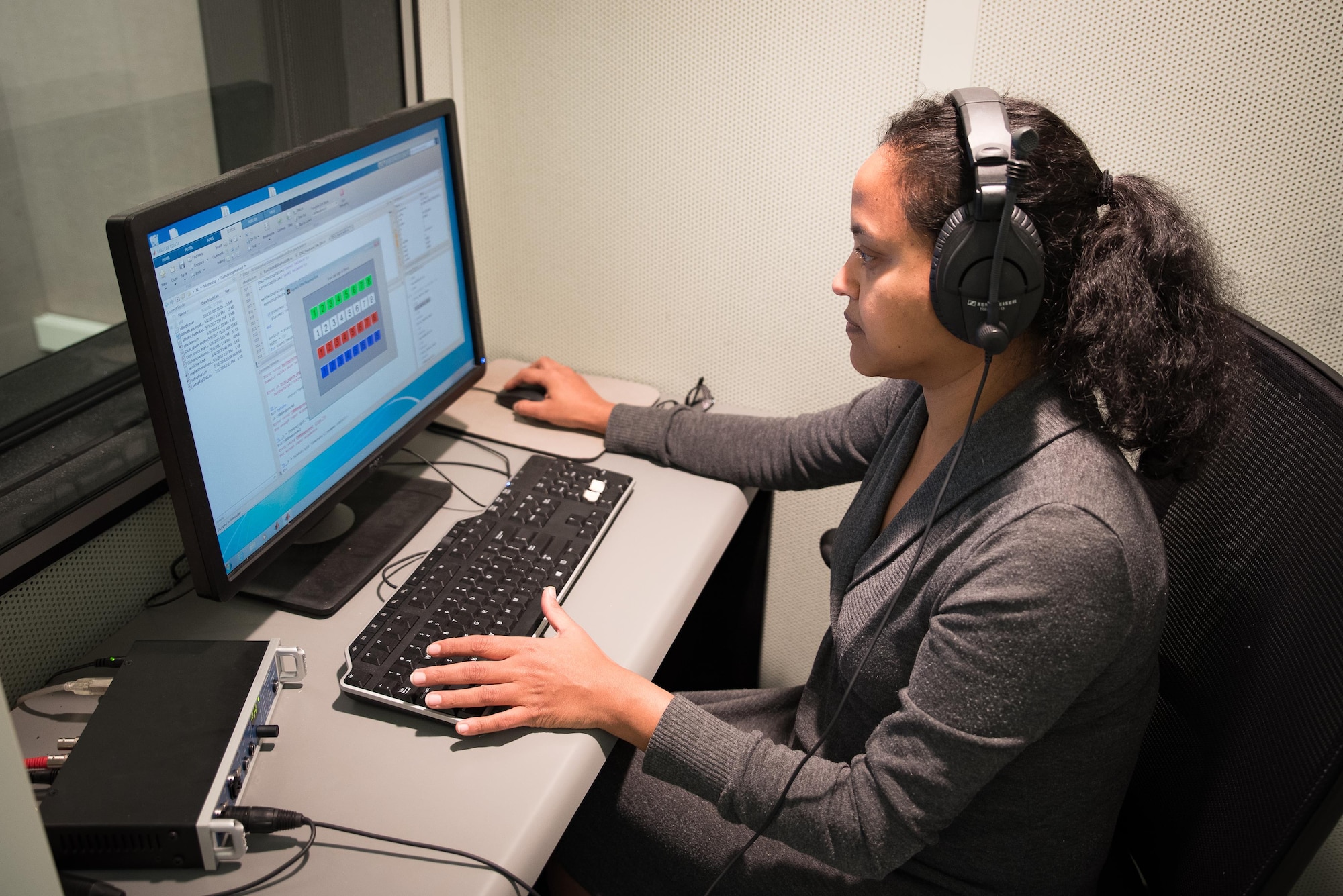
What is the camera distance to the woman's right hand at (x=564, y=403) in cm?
136

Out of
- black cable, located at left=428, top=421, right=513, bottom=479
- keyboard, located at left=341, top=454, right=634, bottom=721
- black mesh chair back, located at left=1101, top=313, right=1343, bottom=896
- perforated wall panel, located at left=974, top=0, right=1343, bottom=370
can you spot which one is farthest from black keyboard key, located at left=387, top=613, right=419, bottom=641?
perforated wall panel, located at left=974, top=0, right=1343, bottom=370

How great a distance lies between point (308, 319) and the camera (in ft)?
3.26

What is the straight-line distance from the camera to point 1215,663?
2.90 ft

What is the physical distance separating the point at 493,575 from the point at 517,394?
477 millimetres

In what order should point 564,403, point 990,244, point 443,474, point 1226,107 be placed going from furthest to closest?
point 564,403, point 443,474, point 1226,107, point 990,244

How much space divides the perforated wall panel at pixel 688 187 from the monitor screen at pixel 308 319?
0.28 meters

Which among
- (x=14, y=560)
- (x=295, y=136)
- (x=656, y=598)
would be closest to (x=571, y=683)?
(x=656, y=598)

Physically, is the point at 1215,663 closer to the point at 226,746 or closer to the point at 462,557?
the point at 462,557

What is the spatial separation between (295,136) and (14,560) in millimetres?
760

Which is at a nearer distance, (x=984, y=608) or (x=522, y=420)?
(x=984, y=608)

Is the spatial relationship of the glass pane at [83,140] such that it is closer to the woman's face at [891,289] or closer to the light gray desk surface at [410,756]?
the light gray desk surface at [410,756]

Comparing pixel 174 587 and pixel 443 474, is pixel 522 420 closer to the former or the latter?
pixel 443 474

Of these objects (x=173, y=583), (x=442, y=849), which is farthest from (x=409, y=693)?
Answer: (x=173, y=583)

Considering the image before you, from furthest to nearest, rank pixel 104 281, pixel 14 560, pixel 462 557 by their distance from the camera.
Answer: pixel 104 281, pixel 462 557, pixel 14 560
